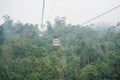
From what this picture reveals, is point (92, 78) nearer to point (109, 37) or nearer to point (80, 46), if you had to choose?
point (80, 46)

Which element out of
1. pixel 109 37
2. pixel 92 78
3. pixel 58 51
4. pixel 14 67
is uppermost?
pixel 109 37

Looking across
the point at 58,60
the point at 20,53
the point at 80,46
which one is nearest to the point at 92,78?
the point at 58,60

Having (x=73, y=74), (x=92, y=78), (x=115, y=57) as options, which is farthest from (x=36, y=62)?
(x=115, y=57)

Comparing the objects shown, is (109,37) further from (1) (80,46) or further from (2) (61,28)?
(2) (61,28)

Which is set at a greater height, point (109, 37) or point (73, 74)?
point (109, 37)

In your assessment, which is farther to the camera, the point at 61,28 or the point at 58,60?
the point at 61,28

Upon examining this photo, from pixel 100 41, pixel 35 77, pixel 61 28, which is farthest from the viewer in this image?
pixel 61 28

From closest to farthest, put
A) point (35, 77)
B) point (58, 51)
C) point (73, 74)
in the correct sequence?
point (35, 77) < point (73, 74) < point (58, 51)
